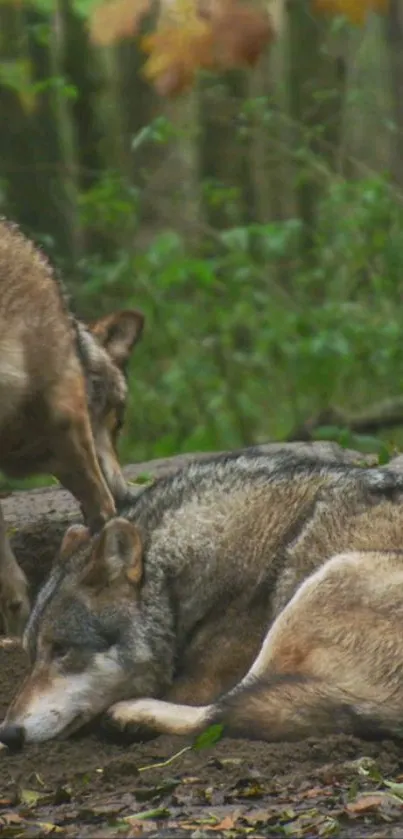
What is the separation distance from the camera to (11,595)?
7.77 meters

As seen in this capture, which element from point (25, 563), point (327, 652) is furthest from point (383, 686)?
point (25, 563)

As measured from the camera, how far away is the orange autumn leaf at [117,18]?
6.27 m

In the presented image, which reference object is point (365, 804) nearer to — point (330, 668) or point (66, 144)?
point (330, 668)

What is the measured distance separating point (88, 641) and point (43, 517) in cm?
254

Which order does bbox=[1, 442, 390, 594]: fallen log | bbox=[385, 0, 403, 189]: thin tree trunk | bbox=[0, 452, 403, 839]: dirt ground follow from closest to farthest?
bbox=[0, 452, 403, 839]: dirt ground
bbox=[1, 442, 390, 594]: fallen log
bbox=[385, 0, 403, 189]: thin tree trunk

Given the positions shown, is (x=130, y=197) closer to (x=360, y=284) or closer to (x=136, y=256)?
(x=136, y=256)

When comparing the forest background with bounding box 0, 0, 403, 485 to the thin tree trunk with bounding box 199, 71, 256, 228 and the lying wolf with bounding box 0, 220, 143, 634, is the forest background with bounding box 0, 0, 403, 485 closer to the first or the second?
the thin tree trunk with bounding box 199, 71, 256, 228

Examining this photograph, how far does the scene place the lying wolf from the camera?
7.30m

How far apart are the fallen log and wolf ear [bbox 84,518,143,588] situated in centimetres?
197

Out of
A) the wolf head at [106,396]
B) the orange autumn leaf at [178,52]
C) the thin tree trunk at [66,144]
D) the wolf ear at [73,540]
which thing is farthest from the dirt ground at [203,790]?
the thin tree trunk at [66,144]

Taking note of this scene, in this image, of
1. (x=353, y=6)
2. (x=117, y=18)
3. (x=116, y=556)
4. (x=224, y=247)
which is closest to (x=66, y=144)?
(x=224, y=247)

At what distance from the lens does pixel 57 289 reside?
7.76 metres

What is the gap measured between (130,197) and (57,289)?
6761 millimetres

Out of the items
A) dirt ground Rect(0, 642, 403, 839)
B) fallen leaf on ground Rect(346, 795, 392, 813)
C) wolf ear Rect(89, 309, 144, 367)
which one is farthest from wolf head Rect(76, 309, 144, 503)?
fallen leaf on ground Rect(346, 795, 392, 813)
